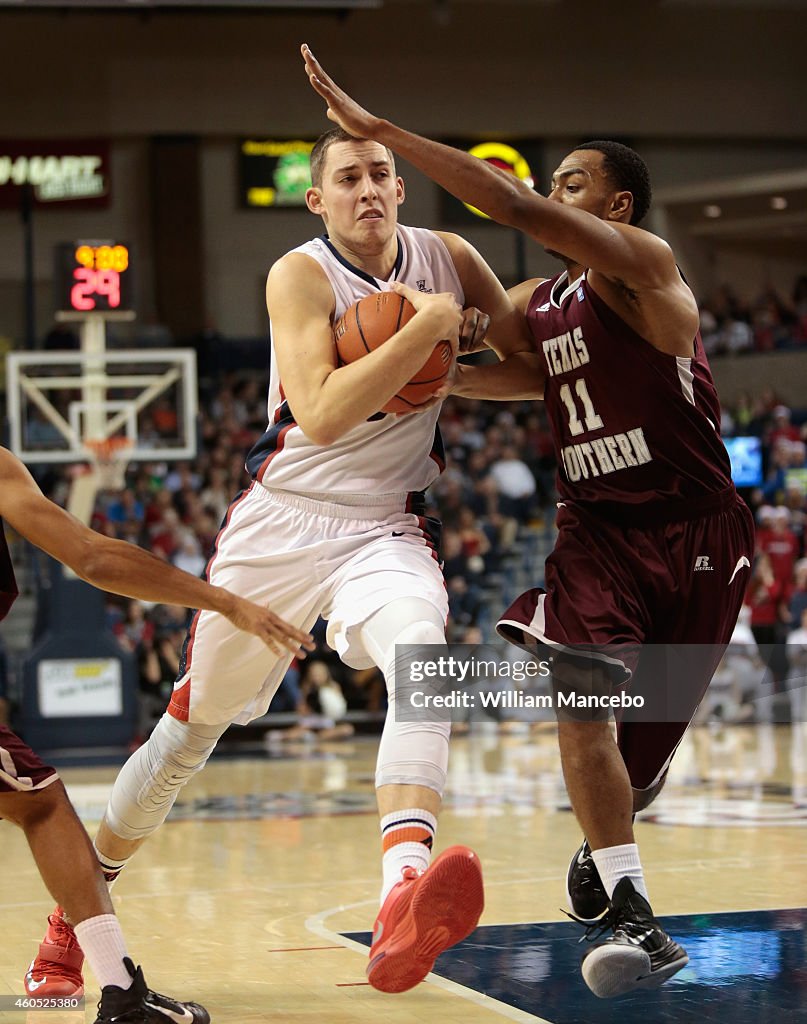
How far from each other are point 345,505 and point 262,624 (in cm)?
67

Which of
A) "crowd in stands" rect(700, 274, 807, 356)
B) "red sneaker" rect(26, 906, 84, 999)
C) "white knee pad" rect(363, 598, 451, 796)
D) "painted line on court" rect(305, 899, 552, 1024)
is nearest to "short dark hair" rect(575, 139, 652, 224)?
"white knee pad" rect(363, 598, 451, 796)

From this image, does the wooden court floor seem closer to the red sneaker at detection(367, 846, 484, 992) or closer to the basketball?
the red sneaker at detection(367, 846, 484, 992)

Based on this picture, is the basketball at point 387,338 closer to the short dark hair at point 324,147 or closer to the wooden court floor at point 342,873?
the short dark hair at point 324,147

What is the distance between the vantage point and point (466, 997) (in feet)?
14.4

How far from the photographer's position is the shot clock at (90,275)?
1192cm

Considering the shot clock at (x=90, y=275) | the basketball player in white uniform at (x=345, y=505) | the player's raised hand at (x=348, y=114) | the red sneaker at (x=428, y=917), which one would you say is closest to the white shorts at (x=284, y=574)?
the basketball player in white uniform at (x=345, y=505)

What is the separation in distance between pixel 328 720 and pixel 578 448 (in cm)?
984

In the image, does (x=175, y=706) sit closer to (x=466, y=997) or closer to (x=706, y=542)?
(x=466, y=997)

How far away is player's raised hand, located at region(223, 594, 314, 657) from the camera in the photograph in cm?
388

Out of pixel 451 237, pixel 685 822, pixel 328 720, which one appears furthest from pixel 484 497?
pixel 451 237

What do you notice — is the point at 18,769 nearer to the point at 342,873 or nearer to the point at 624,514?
the point at 624,514

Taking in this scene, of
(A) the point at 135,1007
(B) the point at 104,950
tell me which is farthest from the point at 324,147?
(A) the point at 135,1007

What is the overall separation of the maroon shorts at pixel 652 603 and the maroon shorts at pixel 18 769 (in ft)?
4.81

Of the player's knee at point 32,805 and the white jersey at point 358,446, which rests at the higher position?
the white jersey at point 358,446
